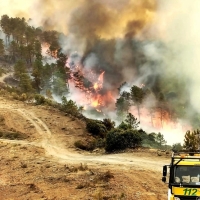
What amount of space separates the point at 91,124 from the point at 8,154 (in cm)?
1402

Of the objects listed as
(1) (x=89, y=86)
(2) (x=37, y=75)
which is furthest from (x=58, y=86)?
(1) (x=89, y=86)

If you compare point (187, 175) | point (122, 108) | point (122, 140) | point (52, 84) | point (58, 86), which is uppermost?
Result: point (52, 84)

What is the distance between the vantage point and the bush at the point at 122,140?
105ft

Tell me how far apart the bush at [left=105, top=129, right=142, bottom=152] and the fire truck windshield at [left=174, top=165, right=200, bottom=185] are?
19.8 meters

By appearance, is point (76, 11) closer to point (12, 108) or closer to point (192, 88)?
point (192, 88)

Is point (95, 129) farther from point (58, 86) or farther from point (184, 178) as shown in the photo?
point (58, 86)

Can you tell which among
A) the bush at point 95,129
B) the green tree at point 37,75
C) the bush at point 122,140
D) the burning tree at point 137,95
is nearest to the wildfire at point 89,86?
the burning tree at point 137,95

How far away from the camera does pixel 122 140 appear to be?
32000 millimetres

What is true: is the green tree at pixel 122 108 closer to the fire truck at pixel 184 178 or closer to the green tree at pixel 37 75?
the green tree at pixel 37 75

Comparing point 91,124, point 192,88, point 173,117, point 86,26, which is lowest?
point 91,124

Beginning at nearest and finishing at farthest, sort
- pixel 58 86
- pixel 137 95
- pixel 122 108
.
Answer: pixel 122 108
pixel 137 95
pixel 58 86

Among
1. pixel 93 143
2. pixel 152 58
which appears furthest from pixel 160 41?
pixel 93 143

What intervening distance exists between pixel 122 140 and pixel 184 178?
20.3 m

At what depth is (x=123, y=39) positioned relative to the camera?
159000 mm
